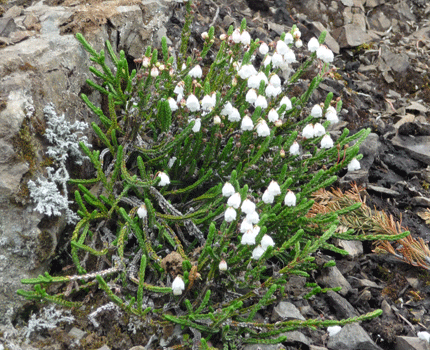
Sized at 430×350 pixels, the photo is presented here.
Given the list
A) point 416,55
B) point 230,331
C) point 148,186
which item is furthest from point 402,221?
point 416,55

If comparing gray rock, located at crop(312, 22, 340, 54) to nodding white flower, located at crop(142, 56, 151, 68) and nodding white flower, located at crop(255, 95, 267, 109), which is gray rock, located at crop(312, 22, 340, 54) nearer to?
nodding white flower, located at crop(255, 95, 267, 109)

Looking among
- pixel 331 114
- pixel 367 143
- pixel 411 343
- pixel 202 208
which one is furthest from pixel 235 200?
pixel 367 143

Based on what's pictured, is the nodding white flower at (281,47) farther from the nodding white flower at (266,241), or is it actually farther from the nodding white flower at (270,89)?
the nodding white flower at (266,241)

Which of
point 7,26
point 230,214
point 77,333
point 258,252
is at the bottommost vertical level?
point 77,333

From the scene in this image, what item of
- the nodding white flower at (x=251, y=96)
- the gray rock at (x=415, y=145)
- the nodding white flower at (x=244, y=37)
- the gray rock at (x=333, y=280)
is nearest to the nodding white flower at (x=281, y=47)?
the nodding white flower at (x=244, y=37)

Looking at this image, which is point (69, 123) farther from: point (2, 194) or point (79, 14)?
point (79, 14)

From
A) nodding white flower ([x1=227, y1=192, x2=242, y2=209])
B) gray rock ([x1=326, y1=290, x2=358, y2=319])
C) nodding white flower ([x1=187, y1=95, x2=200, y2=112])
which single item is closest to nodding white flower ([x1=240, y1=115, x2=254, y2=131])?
nodding white flower ([x1=187, y1=95, x2=200, y2=112])

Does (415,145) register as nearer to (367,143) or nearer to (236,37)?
(367,143)
